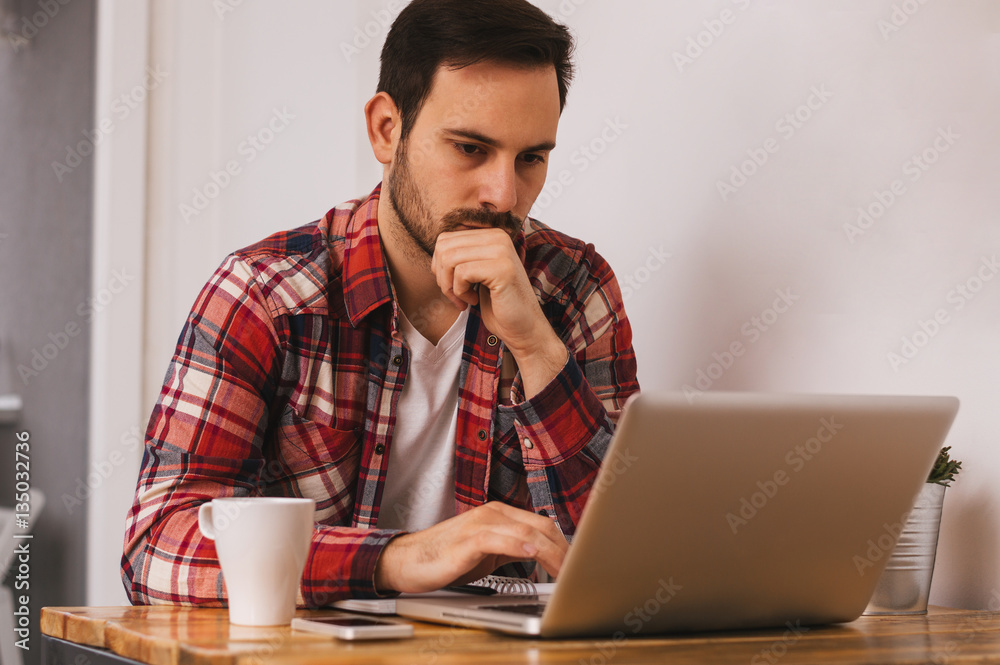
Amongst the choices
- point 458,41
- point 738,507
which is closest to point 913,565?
point 738,507

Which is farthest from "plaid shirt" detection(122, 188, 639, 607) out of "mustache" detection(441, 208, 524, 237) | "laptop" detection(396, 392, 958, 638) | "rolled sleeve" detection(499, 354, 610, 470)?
"laptop" detection(396, 392, 958, 638)

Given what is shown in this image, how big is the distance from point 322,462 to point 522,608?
1.75 feet

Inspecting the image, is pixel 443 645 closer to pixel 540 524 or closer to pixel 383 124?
pixel 540 524

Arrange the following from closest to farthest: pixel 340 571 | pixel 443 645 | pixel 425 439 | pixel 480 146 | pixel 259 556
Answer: pixel 443 645 < pixel 259 556 < pixel 340 571 < pixel 480 146 < pixel 425 439

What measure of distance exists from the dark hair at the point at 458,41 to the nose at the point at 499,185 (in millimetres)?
143

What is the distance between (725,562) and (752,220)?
0.82 m

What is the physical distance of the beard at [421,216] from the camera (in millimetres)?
1341

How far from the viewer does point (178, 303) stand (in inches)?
109

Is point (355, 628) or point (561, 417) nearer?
point (355, 628)

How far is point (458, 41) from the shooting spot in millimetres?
1344

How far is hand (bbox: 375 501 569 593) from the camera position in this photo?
0.87 meters

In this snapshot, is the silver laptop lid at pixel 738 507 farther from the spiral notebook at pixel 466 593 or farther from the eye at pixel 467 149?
the eye at pixel 467 149

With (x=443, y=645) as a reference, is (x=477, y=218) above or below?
above

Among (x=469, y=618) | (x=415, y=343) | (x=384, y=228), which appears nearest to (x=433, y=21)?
(x=384, y=228)
